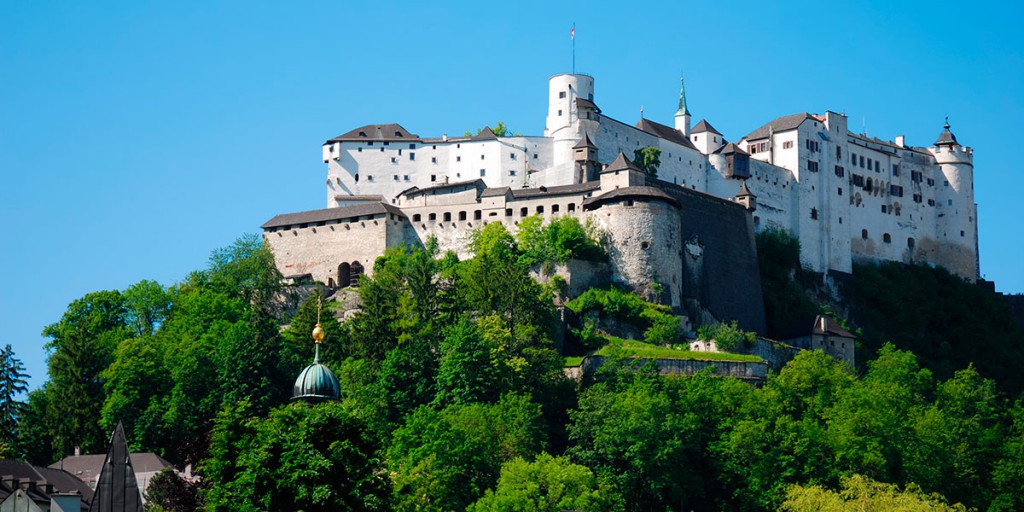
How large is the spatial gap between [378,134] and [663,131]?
623 inches

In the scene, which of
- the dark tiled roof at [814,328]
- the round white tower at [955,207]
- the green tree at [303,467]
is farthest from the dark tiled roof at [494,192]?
the green tree at [303,467]

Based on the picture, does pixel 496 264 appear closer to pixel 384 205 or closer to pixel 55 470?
pixel 384 205

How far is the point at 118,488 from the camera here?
117 ft

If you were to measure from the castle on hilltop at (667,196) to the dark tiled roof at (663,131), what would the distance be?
14 centimetres

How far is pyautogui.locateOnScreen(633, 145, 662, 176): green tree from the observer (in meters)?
99.2

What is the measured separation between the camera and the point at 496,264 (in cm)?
8362

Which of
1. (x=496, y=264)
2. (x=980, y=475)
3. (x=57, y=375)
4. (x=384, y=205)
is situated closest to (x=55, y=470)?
(x=57, y=375)

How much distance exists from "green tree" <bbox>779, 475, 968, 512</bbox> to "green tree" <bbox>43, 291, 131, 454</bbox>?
94.4 feet

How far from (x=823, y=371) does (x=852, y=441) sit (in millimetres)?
7405

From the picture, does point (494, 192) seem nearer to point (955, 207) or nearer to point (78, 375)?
point (78, 375)

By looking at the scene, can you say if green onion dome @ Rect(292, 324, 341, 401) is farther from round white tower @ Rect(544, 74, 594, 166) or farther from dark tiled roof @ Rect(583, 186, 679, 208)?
round white tower @ Rect(544, 74, 594, 166)

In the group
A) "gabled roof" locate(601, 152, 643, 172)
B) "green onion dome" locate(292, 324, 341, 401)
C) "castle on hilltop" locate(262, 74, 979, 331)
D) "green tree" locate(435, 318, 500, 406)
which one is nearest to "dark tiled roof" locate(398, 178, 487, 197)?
"castle on hilltop" locate(262, 74, 979, 331)

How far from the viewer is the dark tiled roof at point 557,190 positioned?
9162 centimetres

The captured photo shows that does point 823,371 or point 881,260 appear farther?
point 881,260
